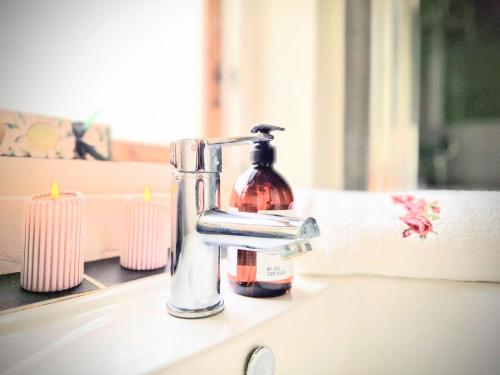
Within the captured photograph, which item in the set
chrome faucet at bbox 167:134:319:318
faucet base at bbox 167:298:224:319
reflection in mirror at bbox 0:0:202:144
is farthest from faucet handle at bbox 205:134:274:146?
reflection in mirror at bbox 0:0:202:144

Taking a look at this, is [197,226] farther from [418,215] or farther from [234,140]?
[418,215]

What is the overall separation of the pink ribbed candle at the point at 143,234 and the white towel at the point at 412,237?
7.8 inches

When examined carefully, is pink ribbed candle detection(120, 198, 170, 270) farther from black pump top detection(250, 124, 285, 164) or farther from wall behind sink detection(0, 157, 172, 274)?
black pump top detection(250, 124, 285, 164)

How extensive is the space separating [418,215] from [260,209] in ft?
0.72

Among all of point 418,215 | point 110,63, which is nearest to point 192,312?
point 418,215

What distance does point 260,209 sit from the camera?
359 mm

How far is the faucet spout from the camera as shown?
23 centimetres

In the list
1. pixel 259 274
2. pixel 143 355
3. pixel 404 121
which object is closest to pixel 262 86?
pixel 404 121

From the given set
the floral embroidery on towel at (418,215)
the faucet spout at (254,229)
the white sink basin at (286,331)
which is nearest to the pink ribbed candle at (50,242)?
the white sink basin at (286,331)

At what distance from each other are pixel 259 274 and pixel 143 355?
0.15m

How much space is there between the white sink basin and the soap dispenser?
0.02 metres

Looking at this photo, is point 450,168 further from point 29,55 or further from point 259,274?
point 29,55

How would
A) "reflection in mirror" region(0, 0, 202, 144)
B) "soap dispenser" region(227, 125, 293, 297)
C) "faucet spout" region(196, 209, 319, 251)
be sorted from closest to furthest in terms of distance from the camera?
"faucet spout" region(196, 209, 319, 251) → "soap dispenser" region(227, 125, 293, 297) → "reflection in mirror" region(0, 0, 202, 144)

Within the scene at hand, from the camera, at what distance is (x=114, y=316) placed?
30cm
